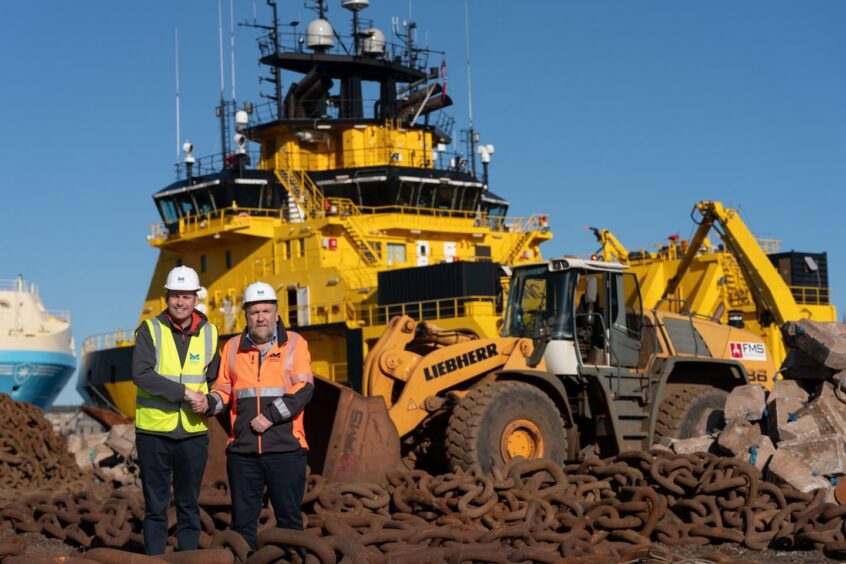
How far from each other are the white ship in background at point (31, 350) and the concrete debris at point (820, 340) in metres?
34.3

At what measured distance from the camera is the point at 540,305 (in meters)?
13.1

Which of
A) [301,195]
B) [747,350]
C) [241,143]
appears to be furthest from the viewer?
[241,143]

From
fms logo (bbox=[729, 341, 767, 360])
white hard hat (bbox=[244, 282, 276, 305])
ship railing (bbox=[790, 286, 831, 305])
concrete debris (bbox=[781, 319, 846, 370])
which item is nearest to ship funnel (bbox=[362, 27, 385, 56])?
ship railing (bbox=[790, 286, 831, 305])

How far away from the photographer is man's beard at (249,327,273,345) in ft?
22.6

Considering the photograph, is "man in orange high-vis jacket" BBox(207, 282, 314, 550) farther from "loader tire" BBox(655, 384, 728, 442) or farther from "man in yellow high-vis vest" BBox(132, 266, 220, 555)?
"loader tire" BBox(655, 384, 728, 442)

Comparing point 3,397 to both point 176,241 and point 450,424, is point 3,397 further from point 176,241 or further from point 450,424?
point 176,241

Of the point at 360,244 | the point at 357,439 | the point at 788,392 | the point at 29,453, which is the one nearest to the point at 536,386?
the point at 788,392

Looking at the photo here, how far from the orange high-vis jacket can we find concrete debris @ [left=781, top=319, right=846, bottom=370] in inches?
251

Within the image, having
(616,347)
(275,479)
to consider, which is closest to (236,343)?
(275,479)

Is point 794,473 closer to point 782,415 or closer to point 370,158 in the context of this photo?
point 782,415

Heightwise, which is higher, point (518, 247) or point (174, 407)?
point (518, 247)

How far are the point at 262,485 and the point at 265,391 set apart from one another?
0.53 meters

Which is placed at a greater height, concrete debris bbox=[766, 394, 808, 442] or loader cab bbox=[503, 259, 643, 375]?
loader cab bbox=[503, 259, 643, 375]

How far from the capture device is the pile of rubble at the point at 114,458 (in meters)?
16.3
